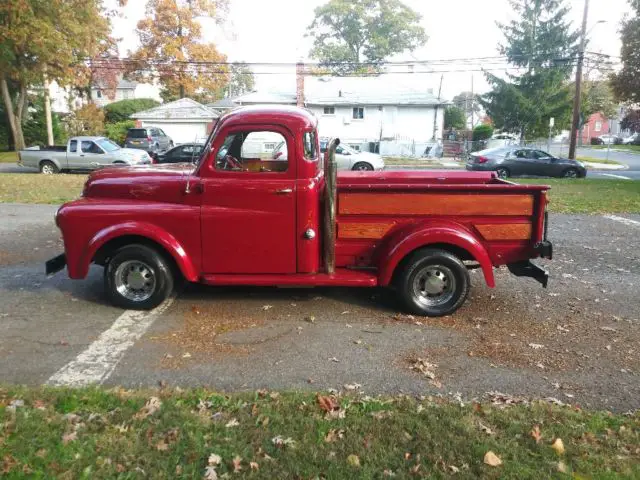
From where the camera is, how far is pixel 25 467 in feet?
9.71

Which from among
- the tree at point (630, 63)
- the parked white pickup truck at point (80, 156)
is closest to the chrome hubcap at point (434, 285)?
the parked white pickup truck at point (80, 156)

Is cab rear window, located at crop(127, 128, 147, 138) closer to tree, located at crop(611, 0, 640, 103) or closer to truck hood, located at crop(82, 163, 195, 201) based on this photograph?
tree, located at crop(611, 0, 640, 103)

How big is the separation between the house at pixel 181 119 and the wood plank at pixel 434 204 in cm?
3672

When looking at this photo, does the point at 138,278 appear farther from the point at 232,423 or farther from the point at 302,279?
the point at 232,423

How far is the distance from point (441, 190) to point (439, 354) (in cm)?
162

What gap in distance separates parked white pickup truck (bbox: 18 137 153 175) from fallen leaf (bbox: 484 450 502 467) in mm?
20282

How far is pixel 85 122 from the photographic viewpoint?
1489 inches

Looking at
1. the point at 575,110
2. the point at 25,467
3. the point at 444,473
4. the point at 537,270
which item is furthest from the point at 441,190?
the point at 575,110

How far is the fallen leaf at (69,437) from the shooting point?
321 centimetres

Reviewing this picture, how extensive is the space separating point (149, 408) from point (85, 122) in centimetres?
3857

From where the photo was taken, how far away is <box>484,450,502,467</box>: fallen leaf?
3070 millimetres

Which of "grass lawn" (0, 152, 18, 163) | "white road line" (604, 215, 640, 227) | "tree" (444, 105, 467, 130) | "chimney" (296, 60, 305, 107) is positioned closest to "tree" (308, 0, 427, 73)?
"tree" (444, 105, 467, 130)

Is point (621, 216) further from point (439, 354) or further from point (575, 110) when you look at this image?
point (575, 110)

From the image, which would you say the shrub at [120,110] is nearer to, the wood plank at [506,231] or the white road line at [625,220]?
the white road line at [625,220]
